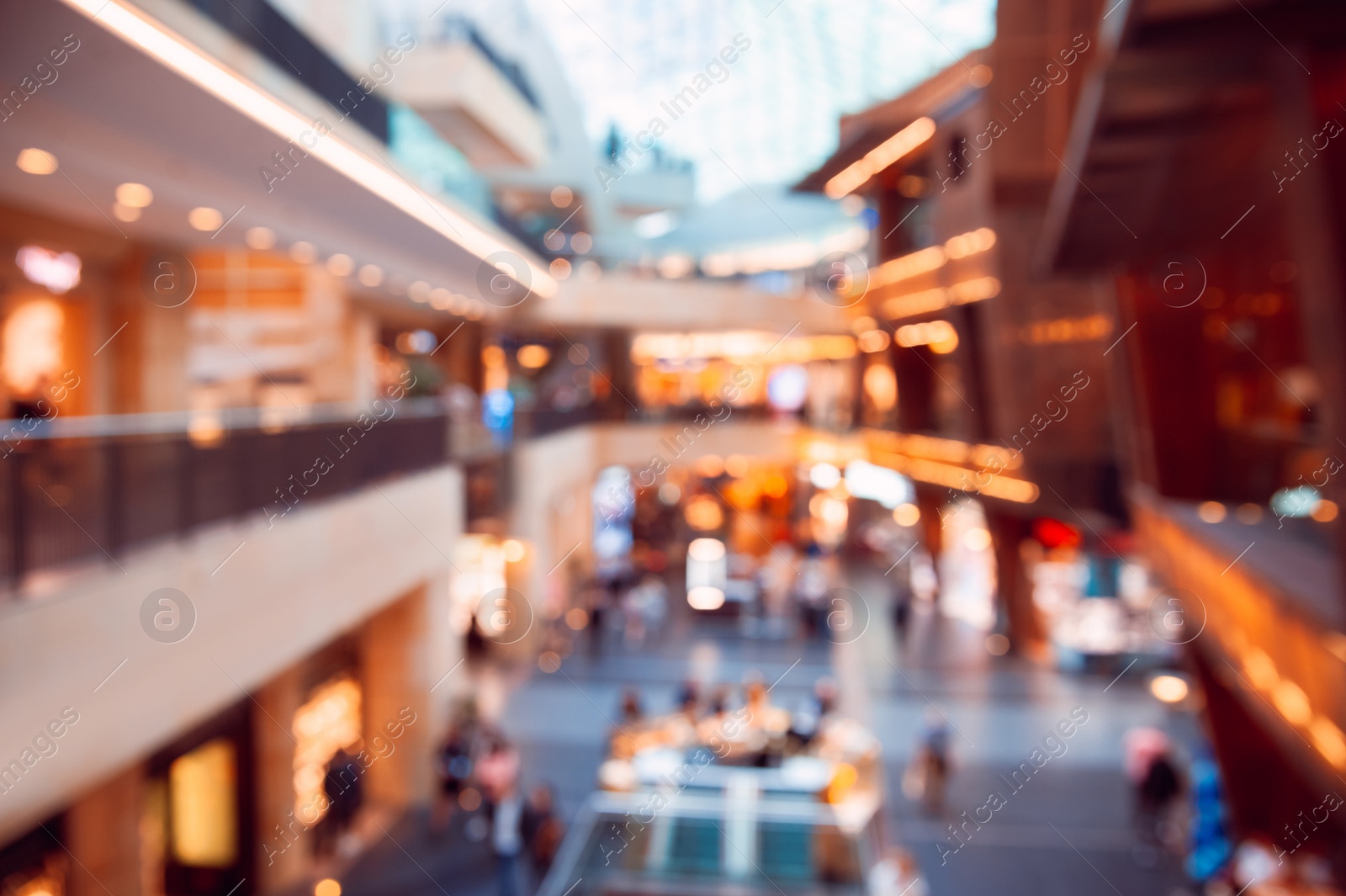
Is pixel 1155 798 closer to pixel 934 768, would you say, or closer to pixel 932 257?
pixel 934 768

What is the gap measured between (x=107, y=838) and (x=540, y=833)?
15.1 feet

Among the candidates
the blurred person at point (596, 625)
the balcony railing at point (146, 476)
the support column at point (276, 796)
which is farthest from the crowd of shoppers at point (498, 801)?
the blurred person at point (596, 625)

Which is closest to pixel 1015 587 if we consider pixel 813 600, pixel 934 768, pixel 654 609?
pixel 813 600

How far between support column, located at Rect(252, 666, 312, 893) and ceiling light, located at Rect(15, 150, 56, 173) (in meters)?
6.62

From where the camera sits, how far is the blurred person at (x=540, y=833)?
1117 cm

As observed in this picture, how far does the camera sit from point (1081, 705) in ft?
63.0

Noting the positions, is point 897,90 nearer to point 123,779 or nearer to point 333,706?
point 333,706

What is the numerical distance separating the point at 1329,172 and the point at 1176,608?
8.19 meters

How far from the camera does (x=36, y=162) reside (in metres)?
8.51

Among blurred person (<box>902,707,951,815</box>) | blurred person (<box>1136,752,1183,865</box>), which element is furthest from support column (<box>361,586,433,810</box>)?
blurred person (<box>1136,752,1183,865</box>)

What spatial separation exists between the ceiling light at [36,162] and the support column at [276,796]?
21.7ft

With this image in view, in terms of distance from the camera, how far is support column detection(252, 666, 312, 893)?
37.6 ft

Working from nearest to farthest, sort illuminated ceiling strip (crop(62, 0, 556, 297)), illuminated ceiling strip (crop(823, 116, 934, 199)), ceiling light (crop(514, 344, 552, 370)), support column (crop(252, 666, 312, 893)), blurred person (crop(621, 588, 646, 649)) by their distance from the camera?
illuminated ceiling strip (crop(62, 0, 556, 297)), support column (crop(252, 666, 312, 893)), blurred person (crop(621, 588, 646, 649)), illuminated ceiling strip (crop(823, 116, 934, 199)), ceiling light (crop(514, 344, 552, 370))

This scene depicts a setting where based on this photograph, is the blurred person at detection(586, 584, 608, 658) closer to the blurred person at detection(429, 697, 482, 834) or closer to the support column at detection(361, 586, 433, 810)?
the blurred person at detection(429, 697, 482, 834)
